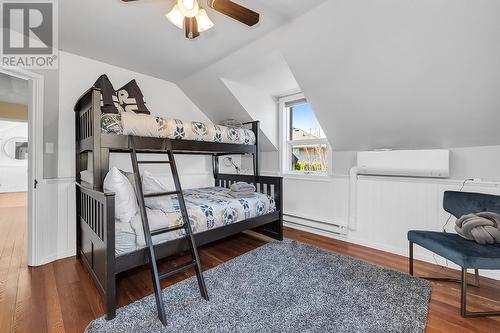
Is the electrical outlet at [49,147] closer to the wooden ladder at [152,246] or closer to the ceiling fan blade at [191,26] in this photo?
the wooden ladder at [152,246]

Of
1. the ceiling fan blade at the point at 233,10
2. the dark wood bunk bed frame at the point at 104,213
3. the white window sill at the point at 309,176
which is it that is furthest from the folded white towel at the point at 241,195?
the ceiling fan blade at the point at 233,10

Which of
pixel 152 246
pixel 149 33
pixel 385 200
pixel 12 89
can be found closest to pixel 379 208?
pixel 385 200

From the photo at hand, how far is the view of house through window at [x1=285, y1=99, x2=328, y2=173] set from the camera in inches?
137

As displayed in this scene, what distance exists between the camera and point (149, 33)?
87.8 inches

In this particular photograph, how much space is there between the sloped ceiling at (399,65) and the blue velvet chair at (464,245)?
1.90ft

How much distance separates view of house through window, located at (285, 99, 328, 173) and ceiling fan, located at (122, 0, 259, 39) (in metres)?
2.07

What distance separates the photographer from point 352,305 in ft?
5.43

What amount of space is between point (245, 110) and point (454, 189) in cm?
266

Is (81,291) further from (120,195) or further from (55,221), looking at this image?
(55,221)

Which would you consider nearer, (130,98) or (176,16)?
(176,16)

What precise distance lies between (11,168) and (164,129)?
26.6 ft

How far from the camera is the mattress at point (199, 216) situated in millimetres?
1707

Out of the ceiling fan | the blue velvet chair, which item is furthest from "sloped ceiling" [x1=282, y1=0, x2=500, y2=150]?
the ceiling fan

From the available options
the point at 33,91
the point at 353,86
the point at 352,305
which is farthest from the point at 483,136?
the point at 33,91
